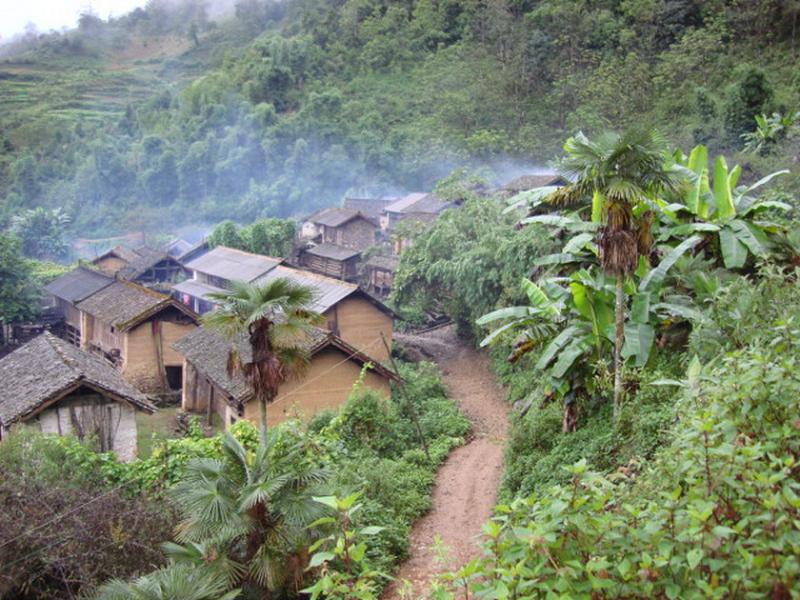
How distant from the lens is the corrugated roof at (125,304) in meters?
25.4

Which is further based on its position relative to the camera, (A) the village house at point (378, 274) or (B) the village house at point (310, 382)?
(A) the village house at point (378, 274)

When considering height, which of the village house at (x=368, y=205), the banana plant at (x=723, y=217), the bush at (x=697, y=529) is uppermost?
the bush at (x=697, y=529)

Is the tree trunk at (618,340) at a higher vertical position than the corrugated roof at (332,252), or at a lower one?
higher

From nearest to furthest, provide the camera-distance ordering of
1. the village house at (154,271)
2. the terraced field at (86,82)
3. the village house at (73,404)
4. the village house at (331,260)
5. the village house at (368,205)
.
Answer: the village house at (73,404)
the village house at (331,260)
the village house at (154,271)
the village house at (368,205)
the terraced field at (86,82)

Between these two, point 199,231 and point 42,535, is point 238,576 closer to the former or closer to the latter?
point 42,535

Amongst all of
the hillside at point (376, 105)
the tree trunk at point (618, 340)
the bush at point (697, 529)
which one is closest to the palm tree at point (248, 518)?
the tree trunk at point (618, 340)

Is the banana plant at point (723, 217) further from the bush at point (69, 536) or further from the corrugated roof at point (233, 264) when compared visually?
the corrugated roof at point (233, 264)

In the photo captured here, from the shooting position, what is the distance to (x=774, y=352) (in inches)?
265

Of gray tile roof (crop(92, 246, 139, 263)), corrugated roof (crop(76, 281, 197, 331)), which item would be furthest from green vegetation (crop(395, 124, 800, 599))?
gray tile roof (crop(92, 246, 139, 263))

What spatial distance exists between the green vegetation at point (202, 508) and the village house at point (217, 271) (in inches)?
681

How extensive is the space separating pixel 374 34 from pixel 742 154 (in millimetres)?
47977

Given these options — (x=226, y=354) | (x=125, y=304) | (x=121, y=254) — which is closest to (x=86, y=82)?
(x=121, y=254)

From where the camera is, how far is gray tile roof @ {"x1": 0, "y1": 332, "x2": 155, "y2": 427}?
1620 centimetres

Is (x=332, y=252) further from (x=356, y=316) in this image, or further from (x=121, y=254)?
(x=121, y=254)
